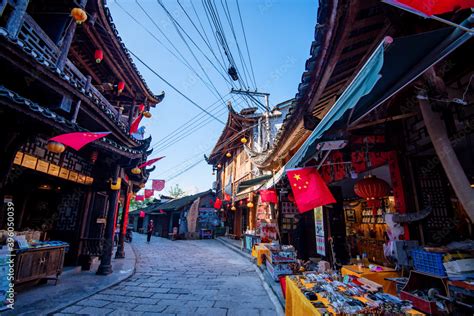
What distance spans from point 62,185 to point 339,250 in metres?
10.1

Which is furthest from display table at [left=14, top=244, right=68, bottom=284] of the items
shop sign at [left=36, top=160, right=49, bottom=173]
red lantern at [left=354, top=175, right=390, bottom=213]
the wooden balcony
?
red lantern at [left=354, top=175, right=390, bottom=213]

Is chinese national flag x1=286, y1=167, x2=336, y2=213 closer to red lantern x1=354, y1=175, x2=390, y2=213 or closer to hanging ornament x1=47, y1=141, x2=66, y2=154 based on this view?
red lantern x1=354, y1=175, x2=390, y2=213

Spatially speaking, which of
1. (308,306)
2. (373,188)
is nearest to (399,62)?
(308,306)

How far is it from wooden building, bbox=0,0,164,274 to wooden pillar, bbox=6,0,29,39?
0.6 inches

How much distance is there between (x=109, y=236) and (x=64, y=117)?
448cm

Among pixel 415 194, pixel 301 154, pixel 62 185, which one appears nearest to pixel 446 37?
pixel 301 154

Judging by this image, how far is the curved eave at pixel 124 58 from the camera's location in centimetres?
691

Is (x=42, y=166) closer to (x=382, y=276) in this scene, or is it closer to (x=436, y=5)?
(x=436, y=5)

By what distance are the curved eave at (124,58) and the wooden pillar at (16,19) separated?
2336 mm

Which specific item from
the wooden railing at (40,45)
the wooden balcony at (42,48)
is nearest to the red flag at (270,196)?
the wooden balcony at (42,48)

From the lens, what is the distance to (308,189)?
16.3 ft

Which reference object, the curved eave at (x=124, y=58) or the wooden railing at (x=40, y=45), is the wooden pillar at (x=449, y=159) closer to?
the wooden railing at (x=40, y=45)

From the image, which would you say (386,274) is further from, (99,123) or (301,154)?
(99,123)

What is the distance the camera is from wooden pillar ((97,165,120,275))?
738 cm
